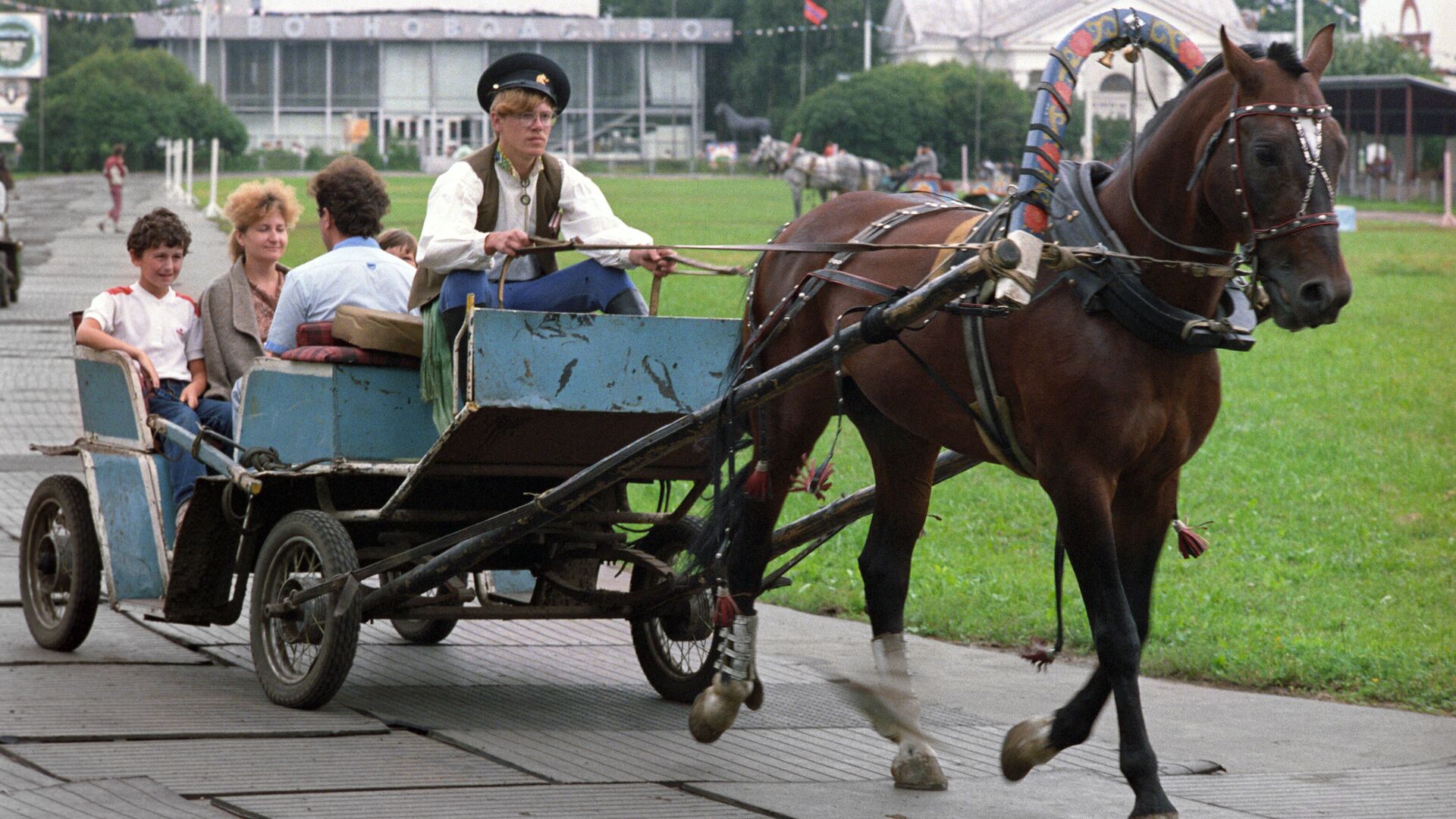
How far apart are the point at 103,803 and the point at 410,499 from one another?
80.7 inches

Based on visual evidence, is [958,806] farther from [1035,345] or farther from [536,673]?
[536,673]

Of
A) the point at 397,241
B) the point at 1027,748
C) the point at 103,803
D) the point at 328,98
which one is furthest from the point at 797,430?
the point at 328,98

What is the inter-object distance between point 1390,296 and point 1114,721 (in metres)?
20.7

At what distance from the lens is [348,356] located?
6500 mm

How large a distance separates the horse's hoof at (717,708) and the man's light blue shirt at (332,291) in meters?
1.90

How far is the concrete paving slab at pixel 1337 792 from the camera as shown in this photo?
5406 millimetres

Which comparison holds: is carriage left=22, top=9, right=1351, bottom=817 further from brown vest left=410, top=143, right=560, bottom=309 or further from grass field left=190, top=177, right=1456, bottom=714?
grass field left=190, top=177, right=1456, bottom=714

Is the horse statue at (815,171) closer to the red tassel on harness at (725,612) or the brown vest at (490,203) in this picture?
the brown vest at (490,203)

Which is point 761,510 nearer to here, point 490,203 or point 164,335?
point 490,203

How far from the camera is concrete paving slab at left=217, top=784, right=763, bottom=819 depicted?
5.11m

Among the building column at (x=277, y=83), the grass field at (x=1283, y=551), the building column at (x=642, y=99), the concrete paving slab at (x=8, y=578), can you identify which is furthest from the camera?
the building column at (x=642, y=99)

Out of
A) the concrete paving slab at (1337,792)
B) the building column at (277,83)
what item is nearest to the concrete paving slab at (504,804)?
the concrete paving slab at (1337,792)

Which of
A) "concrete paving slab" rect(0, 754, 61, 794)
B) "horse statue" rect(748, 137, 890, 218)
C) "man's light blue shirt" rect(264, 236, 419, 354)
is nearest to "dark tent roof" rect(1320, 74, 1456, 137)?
"horse statue" rect(748, 137, 890, 218)

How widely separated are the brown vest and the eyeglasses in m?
0.15
